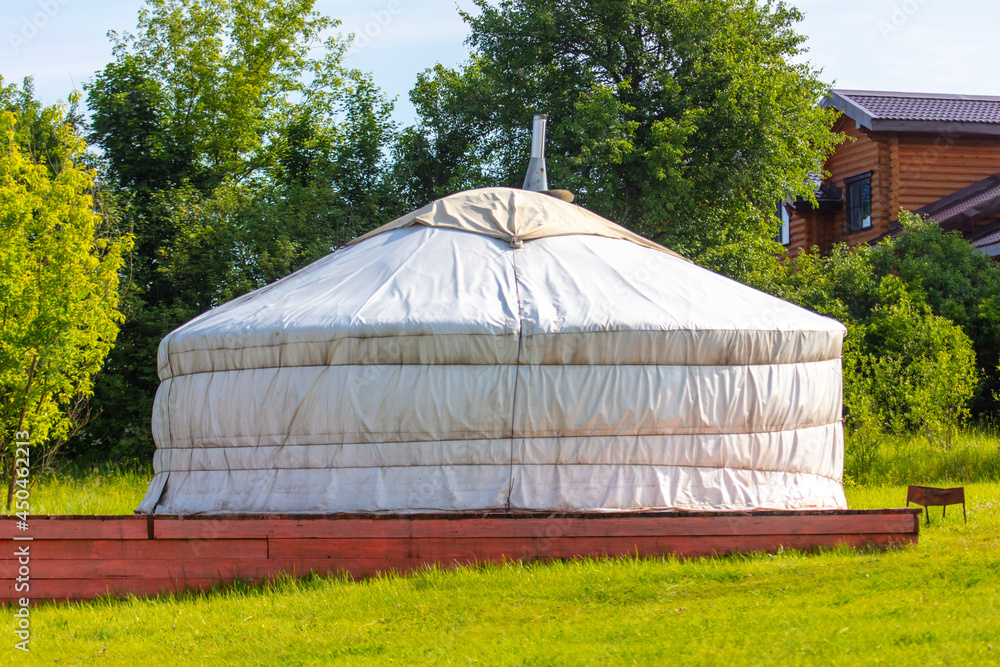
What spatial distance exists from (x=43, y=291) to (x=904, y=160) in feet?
40.1

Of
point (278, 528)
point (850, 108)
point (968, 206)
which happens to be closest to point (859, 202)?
point (850, 108)

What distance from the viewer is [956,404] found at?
888 cm

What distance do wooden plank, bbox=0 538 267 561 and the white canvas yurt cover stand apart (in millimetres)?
405

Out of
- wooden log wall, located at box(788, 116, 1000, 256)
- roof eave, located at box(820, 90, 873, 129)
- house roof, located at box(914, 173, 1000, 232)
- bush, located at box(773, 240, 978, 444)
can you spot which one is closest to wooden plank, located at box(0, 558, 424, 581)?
bush, located at box(773, 240, 978, 444)

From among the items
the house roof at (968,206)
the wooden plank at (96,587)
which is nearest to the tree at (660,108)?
the house roof at (968,206)

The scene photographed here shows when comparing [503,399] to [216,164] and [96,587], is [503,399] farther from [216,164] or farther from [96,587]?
[216,164]

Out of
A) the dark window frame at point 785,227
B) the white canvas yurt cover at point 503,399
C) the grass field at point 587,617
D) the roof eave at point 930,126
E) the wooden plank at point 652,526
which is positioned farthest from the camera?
the dark window frame at point 785,227

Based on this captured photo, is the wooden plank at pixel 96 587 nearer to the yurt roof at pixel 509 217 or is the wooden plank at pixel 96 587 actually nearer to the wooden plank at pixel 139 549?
the wooden plank at pixel 139 549

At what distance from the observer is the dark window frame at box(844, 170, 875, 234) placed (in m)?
15.0

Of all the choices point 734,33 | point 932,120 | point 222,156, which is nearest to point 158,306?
point 222,156

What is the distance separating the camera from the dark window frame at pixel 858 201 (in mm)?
15008

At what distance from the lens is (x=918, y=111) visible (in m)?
14.6

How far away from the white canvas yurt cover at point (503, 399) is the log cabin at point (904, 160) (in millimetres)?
9152

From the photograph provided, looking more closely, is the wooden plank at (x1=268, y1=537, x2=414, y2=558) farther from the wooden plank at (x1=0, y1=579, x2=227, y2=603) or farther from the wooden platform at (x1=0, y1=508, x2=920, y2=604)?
the wooden plank at (x1=0, y1=579, x2=227, y2=603)
